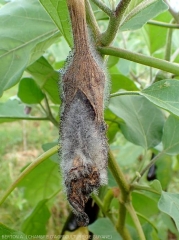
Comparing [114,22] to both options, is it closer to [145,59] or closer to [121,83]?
[145,59]

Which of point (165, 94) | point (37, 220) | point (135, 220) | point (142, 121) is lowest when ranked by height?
point (37, 220)

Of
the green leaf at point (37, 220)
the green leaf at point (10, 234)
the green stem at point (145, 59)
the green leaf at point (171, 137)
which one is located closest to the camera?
the green stem at point (145, 59)

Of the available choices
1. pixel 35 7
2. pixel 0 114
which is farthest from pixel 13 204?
pixel 35 7

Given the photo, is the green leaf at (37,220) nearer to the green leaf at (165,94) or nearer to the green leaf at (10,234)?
the green leaf at (10,234)

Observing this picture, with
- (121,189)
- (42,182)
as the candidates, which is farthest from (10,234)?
(42,182)

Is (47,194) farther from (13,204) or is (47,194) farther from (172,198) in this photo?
(13,204)

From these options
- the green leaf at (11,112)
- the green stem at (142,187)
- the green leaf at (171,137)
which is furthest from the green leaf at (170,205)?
the green leaf at (11,112)
